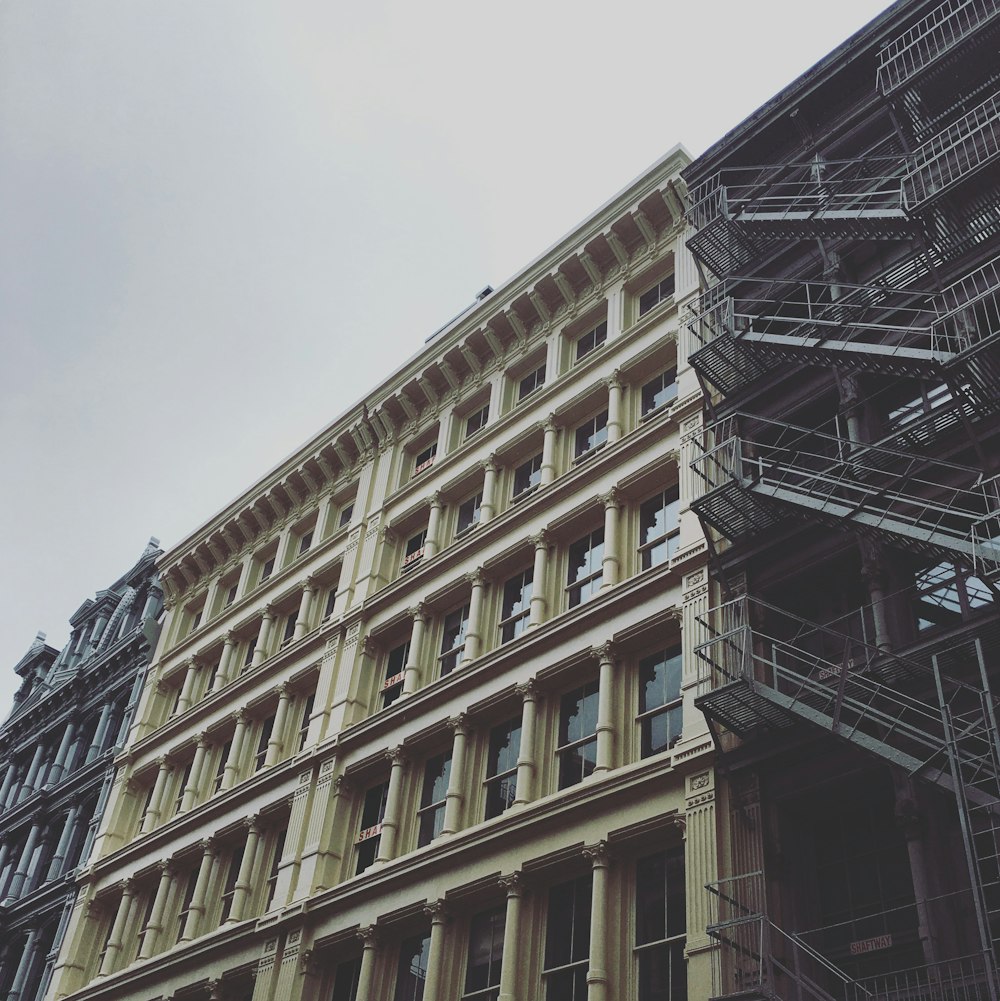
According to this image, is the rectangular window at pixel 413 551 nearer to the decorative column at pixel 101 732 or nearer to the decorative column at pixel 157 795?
the decorative column at pixel 157 795

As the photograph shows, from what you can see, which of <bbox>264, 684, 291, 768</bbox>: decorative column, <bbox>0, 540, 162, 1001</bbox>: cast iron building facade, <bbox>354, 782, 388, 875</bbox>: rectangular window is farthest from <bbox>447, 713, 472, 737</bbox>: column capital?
<bbox>0, 540, 162, 1001</bbox>: cast iron building facade

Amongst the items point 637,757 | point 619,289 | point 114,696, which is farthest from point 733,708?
point 114,696

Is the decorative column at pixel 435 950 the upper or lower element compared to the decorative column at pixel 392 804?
lower

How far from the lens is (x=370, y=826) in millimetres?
25141

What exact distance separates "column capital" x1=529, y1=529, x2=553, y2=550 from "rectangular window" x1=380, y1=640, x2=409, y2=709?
452 centimetres

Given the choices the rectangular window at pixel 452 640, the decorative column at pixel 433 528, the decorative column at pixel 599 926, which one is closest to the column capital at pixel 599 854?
the decorative column at pixel 599 926

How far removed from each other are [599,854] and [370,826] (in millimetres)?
7577

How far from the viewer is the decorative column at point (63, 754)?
39562 mm

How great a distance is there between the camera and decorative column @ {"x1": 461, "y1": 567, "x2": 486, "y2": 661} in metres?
25.0

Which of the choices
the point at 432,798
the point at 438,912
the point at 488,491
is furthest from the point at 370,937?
the point at 488,491

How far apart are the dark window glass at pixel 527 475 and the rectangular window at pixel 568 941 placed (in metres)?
9.99

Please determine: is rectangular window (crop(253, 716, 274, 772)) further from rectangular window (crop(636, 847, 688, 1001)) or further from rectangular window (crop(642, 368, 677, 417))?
rectangular window (crop(636, 847, 688, 1001))

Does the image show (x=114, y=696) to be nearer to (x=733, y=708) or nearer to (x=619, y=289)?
(x=619, y=289)

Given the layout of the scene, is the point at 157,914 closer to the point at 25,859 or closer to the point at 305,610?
the point at 305,610
